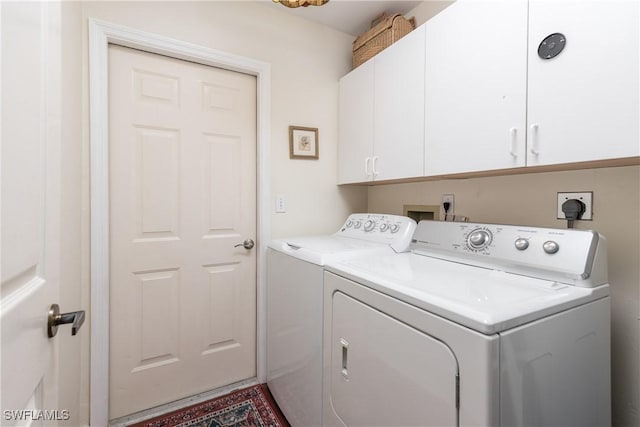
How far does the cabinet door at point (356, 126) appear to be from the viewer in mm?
1817

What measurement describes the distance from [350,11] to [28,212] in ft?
6.84

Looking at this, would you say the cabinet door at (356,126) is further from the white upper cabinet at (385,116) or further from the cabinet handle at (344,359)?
the cabinet handle at (344,359)

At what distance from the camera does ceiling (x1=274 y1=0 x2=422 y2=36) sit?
72.1 inches

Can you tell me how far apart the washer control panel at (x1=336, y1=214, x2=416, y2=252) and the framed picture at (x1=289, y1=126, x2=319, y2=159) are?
564mm

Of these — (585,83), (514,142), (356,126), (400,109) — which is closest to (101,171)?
(356,126)

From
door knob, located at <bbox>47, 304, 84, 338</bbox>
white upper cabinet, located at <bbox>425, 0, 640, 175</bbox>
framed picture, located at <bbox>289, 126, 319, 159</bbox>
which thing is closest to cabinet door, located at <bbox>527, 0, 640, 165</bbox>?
white upper cabinet, located at <bbox>425, 0, 640, 175</bbox>

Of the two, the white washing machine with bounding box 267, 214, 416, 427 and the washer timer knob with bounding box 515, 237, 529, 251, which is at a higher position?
the washer timer knob with bounding box 515, 237, 529, 251

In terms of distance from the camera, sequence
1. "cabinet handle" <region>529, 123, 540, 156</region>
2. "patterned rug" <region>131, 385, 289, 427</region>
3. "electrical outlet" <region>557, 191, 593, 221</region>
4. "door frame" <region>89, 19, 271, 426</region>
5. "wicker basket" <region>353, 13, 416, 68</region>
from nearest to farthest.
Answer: "cabinet handle" <region>529, 123, 540, 156</region> → "electrical outlet" <region>557, 191, 593, 221</region> → "door frame" <region>89, 19, 271, 426</region> → "patterned rug" <region>131, 385, 289, 427</region> → "wicker basket" <region>353, 13, 416, 68</region>

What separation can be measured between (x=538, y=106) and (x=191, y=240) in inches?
72.0

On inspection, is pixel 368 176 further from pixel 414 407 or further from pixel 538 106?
pixel 414 407

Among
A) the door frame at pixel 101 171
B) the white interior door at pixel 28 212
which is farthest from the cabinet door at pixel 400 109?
the white interior door at pixel 28 212

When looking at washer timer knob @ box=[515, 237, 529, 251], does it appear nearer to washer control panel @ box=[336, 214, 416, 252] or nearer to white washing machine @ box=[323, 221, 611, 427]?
white washing machine @ box=[323, 221, 611, 427]

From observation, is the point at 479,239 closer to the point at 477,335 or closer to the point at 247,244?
the point at 477,335

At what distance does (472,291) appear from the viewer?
2.75ft
